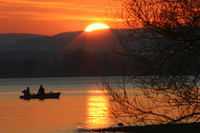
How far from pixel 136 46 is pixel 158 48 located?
0.93 meters

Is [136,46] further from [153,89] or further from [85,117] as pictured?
[85,117]

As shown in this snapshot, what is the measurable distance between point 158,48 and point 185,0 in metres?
1.50

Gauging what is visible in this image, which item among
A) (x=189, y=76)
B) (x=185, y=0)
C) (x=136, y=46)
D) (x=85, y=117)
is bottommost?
(x=85, y=117)

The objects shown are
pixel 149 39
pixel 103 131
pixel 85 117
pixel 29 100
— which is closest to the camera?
pixel 149 39

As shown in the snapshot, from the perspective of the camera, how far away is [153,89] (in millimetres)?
14984

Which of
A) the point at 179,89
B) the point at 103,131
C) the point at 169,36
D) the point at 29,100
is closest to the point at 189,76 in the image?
the point at 179,89

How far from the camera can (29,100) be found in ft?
214

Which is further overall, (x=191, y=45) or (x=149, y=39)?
(x=149, y=39)

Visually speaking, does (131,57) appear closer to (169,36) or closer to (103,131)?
(169,36)

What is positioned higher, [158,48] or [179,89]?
[158,48]

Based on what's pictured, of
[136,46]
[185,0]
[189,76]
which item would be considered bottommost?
[189,76]

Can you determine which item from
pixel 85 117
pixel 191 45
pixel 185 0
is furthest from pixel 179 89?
pixel 85 117

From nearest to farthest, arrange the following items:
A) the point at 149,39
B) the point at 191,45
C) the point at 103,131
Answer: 1. the point at 191,45
2. the point at 149,39
3. the point at 103,131

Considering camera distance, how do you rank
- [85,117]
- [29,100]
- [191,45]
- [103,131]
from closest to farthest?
[191,45]
[103,131]
[85,117]
[29,100]
